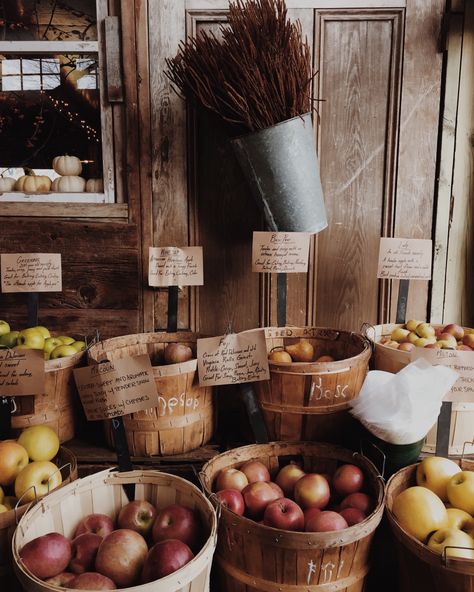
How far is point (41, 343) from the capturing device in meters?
1.90

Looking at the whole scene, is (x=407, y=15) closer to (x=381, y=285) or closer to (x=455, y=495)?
(x=381, y=285)

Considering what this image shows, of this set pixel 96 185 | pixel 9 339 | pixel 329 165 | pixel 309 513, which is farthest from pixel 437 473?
pixel 96 185

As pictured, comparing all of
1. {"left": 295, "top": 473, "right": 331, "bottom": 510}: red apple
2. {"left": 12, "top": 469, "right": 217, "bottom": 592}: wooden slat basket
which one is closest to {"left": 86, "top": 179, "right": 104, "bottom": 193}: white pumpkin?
{"left": 12, "top": 469, "right": 217, "bottom": 592}: wooden slat basket

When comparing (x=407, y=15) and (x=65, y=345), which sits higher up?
(x=407, y=15)

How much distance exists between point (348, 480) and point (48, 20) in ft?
7.28

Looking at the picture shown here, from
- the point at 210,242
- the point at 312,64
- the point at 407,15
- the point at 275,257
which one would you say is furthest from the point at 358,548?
the point at 407,15

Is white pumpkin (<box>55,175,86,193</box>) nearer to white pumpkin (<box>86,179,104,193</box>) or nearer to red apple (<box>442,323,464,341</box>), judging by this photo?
white pumpkin (<box>86,179,104,193</box>)

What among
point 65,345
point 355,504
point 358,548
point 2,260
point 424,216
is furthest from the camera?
point 424,216

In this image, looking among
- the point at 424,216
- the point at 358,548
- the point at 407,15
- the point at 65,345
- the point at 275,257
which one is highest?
the point at 407,15

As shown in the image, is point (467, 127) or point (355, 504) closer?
point (355, 504)

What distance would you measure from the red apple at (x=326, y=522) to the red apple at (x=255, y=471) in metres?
0.25

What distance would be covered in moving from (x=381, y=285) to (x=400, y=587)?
1247 mm

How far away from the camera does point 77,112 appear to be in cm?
222

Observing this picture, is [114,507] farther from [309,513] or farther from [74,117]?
[74,117]
